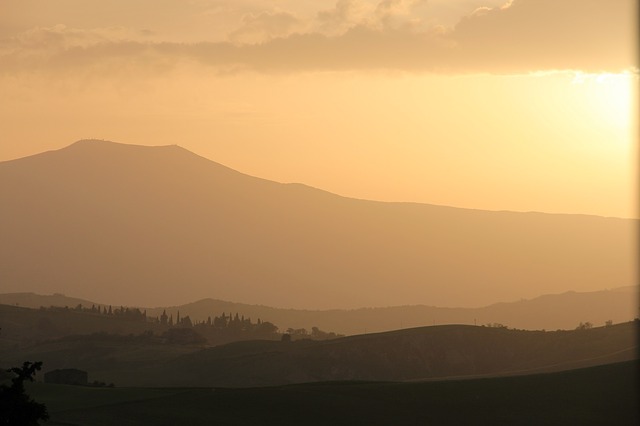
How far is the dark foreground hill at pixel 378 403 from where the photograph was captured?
282ft

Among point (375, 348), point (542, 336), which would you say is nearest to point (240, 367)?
point (375, 348)

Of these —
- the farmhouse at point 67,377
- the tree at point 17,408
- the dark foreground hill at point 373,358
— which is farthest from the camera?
the dark foreground hill at point 373,358

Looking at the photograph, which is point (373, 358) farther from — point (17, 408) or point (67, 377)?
point (17, 408)

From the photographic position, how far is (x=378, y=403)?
307 ft

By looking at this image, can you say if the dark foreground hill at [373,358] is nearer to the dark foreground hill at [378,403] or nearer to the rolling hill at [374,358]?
the rolling hill at [374,358]

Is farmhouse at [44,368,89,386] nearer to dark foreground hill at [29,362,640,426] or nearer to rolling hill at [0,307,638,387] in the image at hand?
dark foreground hill at [29,362,640,426]

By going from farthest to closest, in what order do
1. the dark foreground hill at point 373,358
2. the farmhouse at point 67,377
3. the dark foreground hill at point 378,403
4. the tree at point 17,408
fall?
the dark foreground hill at point 373,358
the farmhouse at point 67,377
the dark foreground hill at point 378,403
the tree at point 17,408

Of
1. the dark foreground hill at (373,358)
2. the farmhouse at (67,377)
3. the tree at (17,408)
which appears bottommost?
the tree at (17,408)

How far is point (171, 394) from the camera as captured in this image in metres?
95.8

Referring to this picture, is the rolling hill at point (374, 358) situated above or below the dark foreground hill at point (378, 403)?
above

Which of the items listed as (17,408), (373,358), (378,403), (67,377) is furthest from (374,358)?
(17,408)

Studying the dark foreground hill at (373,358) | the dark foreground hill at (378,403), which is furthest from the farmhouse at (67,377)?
the dark foreground hill at (373,358)

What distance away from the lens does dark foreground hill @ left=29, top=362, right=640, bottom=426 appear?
86000 mm

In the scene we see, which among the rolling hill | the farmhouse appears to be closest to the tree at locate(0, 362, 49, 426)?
the farmhouse
